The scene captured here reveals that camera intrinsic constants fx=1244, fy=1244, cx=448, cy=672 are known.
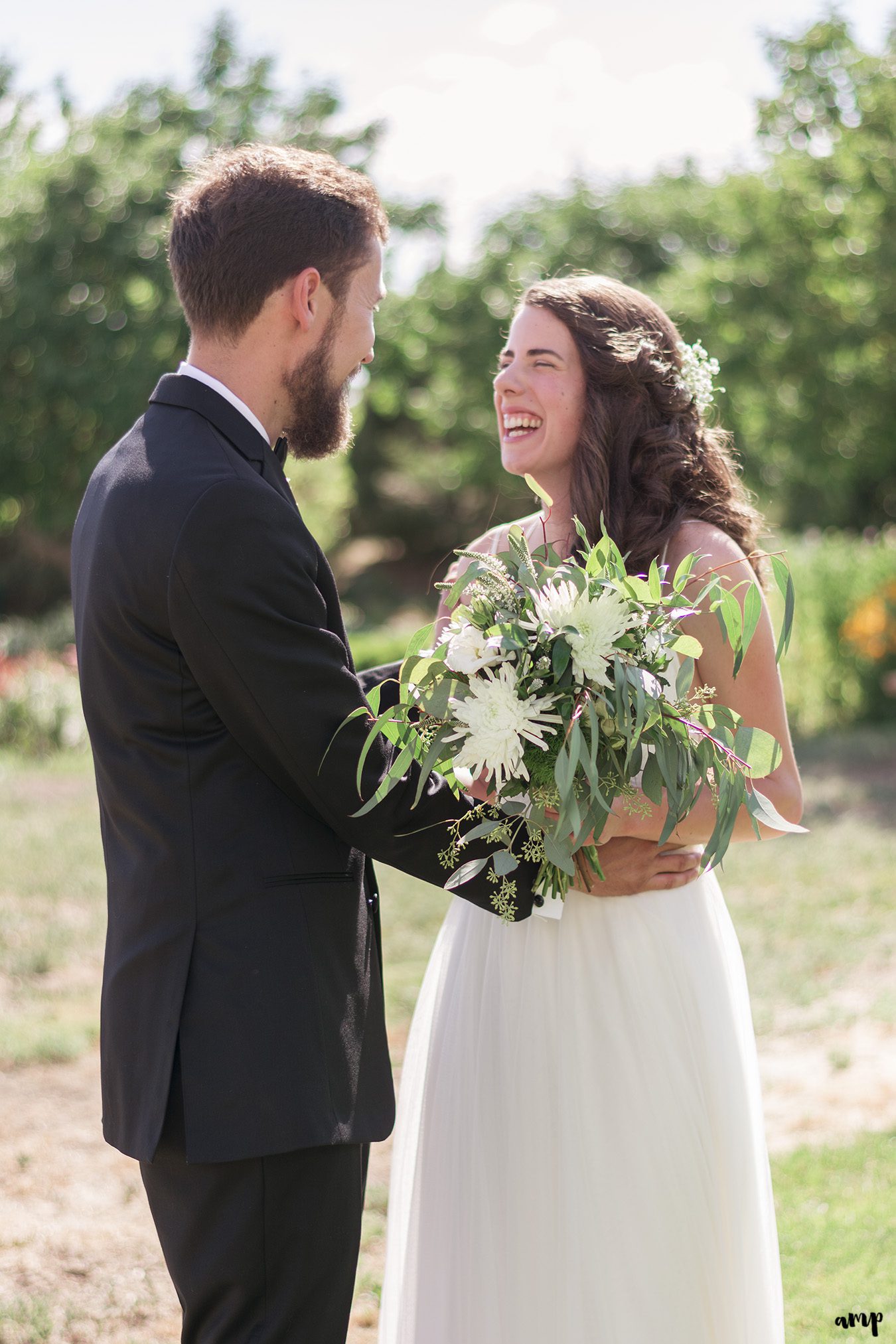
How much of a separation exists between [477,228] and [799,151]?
18.0 metres

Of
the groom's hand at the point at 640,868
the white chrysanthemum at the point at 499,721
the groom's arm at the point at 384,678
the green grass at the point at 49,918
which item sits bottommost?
the green grass at the point at 49,918

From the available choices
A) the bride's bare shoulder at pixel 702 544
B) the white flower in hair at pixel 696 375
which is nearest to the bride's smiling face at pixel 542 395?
the white flower in hair at pixel 696 375

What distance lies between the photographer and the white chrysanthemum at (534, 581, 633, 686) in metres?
2.14

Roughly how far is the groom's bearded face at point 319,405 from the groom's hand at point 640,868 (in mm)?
1048

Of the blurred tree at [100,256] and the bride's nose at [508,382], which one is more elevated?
the blurred tree at [100,256]

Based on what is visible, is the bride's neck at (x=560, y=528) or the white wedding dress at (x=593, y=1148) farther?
the bride's neck at (x=560, y=528)

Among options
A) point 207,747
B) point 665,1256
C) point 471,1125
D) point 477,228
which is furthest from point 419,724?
point 477,228

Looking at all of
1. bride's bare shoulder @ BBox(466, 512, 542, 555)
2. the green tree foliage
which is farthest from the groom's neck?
the green tree foliage

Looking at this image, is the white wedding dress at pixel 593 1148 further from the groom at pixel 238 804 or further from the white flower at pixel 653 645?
the white flower at pixel 653 645

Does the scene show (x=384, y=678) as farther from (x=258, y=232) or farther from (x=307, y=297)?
(x=258, y=232)

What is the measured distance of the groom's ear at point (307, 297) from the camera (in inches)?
94.0

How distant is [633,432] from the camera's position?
312cm

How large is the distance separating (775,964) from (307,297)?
5826 mm

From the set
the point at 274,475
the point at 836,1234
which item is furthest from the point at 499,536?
the point at 836,1234
